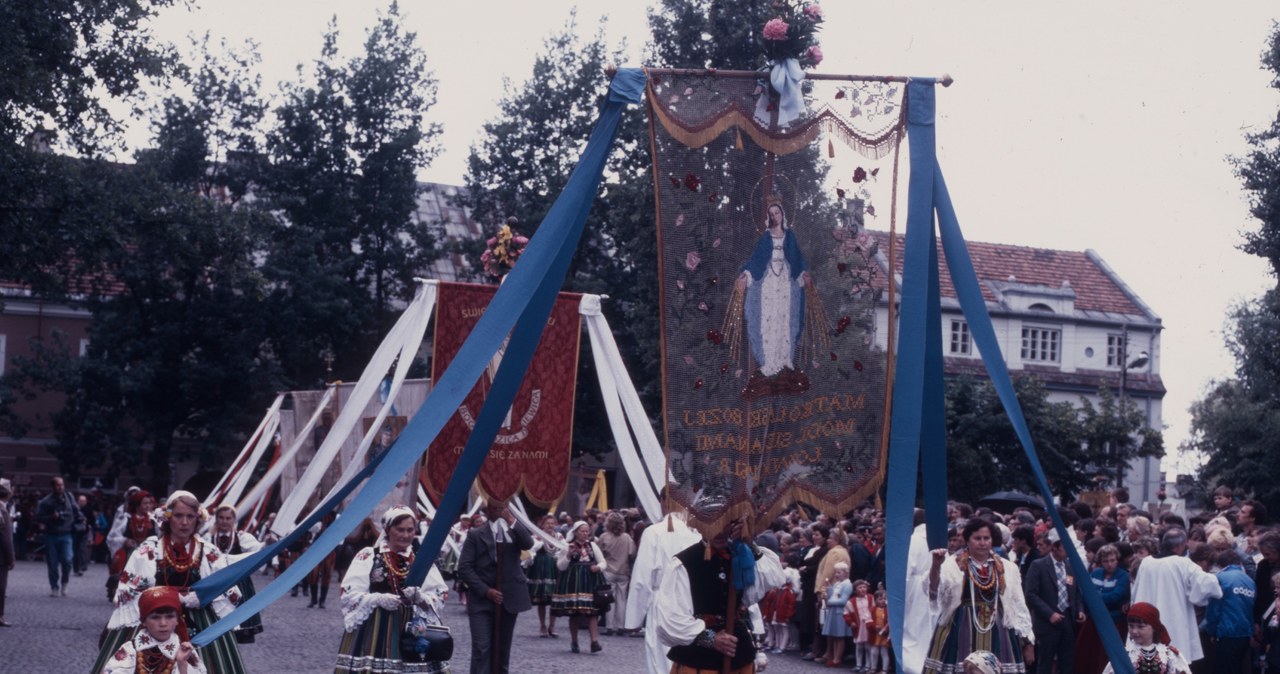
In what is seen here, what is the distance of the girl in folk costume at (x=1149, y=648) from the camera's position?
912cm

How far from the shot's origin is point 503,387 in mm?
8031

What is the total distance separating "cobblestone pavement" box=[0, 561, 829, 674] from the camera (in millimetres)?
15336

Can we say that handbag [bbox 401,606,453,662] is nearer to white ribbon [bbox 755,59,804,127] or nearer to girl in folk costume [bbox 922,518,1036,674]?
girl in folk costume [bbox 922,518,1036,674]

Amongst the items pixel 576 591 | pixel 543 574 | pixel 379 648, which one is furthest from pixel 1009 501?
pixel 379 648

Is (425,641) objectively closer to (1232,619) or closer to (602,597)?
(1232,619)

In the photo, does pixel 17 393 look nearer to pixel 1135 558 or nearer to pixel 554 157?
pixel 554 157

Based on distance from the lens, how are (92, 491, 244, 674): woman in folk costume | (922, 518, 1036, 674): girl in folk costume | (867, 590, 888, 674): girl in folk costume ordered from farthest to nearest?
1. (867, 590, 888, 674): girl in folk costume
2. (922, 518, 1036, 674): girl in folk costume
3. (92, 491, 244, 674): woman in folk costume

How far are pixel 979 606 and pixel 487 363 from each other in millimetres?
3937

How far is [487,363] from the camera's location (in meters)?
7.93

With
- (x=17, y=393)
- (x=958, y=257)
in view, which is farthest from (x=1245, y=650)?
(x=17, y=393)

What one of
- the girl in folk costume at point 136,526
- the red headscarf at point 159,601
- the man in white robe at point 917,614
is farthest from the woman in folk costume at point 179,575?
the girl in folk costume at point 136,526

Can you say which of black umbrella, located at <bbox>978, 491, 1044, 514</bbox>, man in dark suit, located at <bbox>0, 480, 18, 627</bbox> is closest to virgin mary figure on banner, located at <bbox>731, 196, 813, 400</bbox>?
black umbrella, located at <bbox>978, 491, 1044, 514</bbox>

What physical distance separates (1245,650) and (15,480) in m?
39.4

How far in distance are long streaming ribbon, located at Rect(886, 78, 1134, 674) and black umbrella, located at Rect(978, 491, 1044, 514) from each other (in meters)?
A: 10.4
